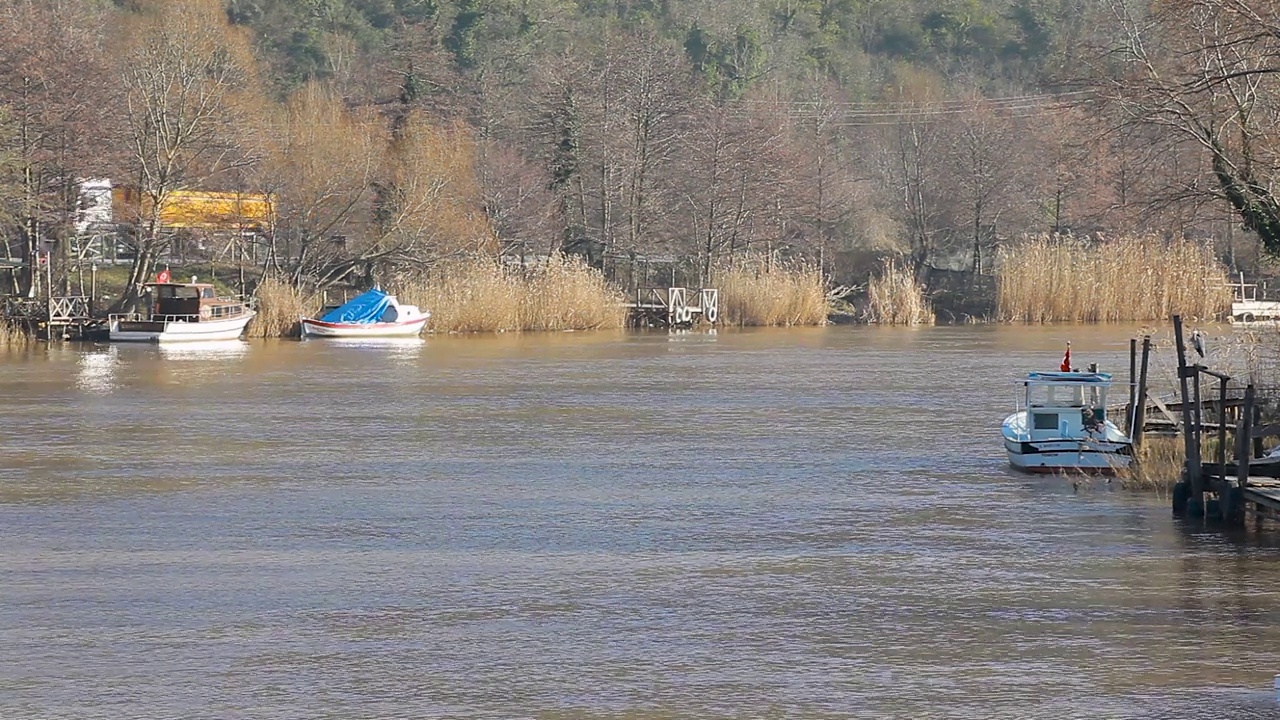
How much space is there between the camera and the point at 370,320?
186ft

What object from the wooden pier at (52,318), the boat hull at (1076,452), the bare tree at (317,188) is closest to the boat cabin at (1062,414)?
the boat hull at (1076,452)

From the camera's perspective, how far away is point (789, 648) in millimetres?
13656

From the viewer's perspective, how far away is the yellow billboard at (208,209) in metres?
60.5

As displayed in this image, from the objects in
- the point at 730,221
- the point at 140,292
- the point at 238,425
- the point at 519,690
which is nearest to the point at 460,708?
the point at 519,690

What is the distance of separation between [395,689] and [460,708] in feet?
2.13

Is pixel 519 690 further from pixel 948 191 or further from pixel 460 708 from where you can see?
pixel 948 191

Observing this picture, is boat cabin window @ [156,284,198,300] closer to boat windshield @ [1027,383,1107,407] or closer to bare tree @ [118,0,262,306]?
bare tree @ [118,0,262,306]

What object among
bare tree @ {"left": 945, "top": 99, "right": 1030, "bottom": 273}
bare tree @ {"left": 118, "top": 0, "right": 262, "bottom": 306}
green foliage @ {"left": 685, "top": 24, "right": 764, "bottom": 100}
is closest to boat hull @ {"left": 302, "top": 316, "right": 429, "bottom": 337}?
bare tree @ {"left": 118, "top": 0, "right": 262, "bottom": 306}

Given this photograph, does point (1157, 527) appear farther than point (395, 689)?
Yes

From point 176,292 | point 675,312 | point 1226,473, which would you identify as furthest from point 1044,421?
point 675,312

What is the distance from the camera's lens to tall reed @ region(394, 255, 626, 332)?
5894cm

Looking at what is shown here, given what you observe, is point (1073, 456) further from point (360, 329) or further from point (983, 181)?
point (983, 181)

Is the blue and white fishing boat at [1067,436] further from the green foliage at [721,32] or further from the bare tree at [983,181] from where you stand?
the bare tree at [983,181]

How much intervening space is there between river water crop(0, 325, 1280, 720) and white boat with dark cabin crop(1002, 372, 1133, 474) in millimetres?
614
